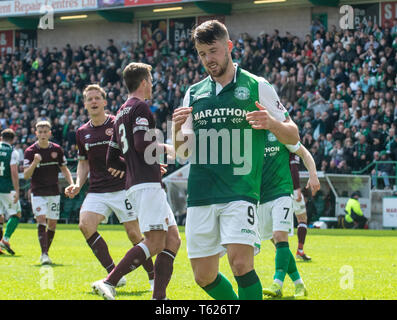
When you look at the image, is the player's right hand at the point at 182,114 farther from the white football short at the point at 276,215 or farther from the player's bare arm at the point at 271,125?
the white football short at the point at 276,215

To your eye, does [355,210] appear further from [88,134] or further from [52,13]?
[52,13]

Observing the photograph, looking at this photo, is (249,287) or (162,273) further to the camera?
(162,273)

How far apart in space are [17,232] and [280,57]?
44.7ft

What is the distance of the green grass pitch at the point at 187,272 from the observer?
27.3 feet

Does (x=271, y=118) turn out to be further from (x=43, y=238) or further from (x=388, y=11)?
(x=388, y=11)

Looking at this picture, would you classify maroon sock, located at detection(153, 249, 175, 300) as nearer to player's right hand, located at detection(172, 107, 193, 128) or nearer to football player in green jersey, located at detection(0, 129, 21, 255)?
player's right hand, located at detection(172, 107, 193, 128)

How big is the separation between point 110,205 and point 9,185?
266 inches

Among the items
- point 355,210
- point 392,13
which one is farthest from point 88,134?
point 392,13

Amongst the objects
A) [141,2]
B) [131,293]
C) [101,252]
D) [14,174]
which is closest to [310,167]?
[131,293]

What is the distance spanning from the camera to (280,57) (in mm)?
30172

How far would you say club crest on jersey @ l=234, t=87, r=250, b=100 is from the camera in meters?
A: 5.60

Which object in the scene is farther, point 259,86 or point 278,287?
point 278,287

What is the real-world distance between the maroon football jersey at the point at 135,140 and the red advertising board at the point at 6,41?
37.0 metres

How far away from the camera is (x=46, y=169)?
13.2m
